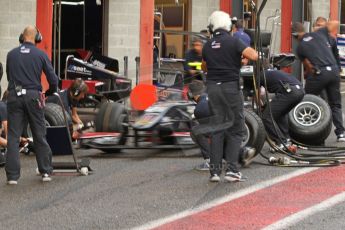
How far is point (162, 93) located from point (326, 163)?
8.78 ft

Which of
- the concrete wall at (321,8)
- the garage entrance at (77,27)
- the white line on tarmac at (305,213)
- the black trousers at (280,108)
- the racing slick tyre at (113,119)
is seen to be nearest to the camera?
the white line on tarmac at (305,213)

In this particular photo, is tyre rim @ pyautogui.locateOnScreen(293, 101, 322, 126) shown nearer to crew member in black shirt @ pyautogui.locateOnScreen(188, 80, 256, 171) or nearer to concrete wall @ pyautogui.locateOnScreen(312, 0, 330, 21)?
crew member in black shirt @ pyautogui.locateOnScreen(188, 80, 256, 171)

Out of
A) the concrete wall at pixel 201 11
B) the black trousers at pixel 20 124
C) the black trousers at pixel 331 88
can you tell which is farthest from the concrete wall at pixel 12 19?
the black trousers at pixel 20 124

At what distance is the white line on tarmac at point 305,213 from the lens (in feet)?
24.3

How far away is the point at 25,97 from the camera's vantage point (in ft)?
31.3

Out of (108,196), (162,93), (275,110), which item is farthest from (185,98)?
(108,196)

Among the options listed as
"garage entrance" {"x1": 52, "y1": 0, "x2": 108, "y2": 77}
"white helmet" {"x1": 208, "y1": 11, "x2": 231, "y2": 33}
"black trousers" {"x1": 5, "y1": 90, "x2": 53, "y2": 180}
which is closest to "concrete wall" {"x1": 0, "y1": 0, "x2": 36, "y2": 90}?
"garage entrance" {"x1": 52, "y1": 0, "x2": 108, "y2": 77}

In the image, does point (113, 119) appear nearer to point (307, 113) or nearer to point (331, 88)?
point (307, 113)

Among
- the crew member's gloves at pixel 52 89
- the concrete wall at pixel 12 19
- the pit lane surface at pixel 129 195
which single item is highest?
the concrete wall at pixel 12 19

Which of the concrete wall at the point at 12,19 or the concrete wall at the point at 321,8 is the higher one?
the concrete wall at the point at 321,8

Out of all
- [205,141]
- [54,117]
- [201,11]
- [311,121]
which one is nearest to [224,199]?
[205,141]

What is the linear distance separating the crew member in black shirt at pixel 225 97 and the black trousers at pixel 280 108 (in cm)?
214

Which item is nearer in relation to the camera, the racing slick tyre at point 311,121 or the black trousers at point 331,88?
the racing slick tyre at point 311,121

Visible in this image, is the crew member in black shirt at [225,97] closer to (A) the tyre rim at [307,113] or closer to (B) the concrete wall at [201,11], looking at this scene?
(A) the tyre rim at [307,113]
